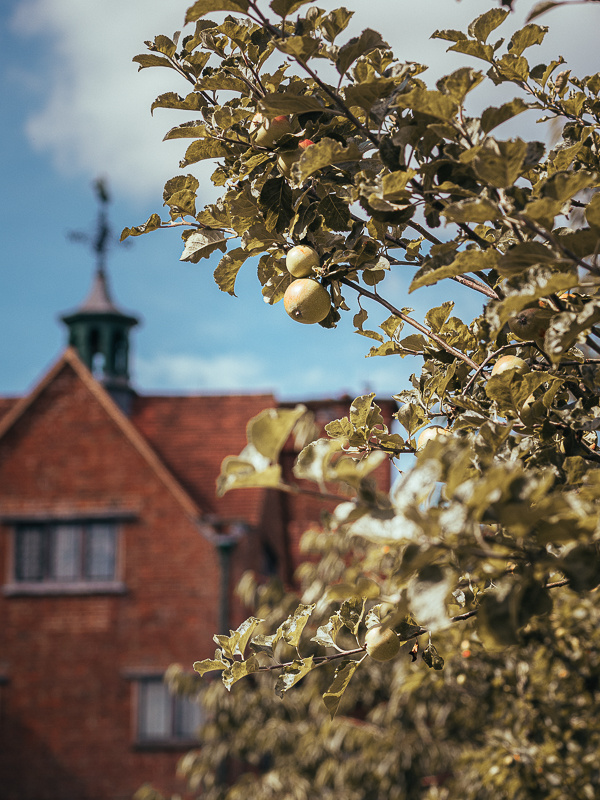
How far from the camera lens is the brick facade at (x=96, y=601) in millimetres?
14211

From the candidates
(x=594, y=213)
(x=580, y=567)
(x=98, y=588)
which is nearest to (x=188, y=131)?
(x=594, y=213)

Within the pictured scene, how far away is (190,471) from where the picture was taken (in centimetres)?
1705

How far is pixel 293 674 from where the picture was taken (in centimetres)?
194

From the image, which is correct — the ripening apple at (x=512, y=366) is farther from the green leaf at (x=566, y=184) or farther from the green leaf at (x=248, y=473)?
the green leaf at (x=248, y=473)

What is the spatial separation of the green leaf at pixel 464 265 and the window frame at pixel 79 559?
14.1 meters

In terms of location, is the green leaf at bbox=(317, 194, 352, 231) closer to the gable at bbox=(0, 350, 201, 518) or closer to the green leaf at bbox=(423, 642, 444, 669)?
the green leaf at bbox=(423, 642, 444, 669)

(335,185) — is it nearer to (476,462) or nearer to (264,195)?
(264,195)

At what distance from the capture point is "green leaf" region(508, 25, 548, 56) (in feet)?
6.89

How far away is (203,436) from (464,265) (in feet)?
54.2

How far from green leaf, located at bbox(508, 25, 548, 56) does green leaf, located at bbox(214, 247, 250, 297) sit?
2.75 feet

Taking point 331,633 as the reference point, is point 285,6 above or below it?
above

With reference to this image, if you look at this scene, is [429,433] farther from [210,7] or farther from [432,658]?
[210,7]

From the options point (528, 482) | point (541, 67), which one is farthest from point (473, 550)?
point (541, 67)

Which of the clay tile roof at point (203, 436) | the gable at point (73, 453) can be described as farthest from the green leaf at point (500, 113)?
the clay tile roof at point (203, 436)
